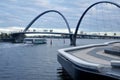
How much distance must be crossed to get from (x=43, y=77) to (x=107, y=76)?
1414cm

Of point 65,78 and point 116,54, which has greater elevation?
point 116,54

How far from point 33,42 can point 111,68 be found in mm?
152604

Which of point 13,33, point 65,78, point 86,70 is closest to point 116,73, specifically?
point 86,70

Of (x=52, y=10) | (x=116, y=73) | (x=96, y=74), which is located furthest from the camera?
(x=52, y=10)

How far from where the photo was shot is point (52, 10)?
167m

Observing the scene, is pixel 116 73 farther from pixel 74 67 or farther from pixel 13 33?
pixel 13 33

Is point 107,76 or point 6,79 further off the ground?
point 107,76

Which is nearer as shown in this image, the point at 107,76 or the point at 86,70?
the point at 107,76

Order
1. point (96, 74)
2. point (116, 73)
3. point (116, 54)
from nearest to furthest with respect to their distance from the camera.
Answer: point (116, 73) → point (96, 74) → point (116, 54)

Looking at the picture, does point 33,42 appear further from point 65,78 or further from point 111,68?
point 111,68

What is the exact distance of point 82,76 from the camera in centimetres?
2019

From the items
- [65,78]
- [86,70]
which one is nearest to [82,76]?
[86,70]

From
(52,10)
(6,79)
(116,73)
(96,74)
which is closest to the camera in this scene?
(116,73)

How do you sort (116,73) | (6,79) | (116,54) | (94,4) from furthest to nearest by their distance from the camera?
(94,4) < (6,79) < (116,54) < (116,73)
